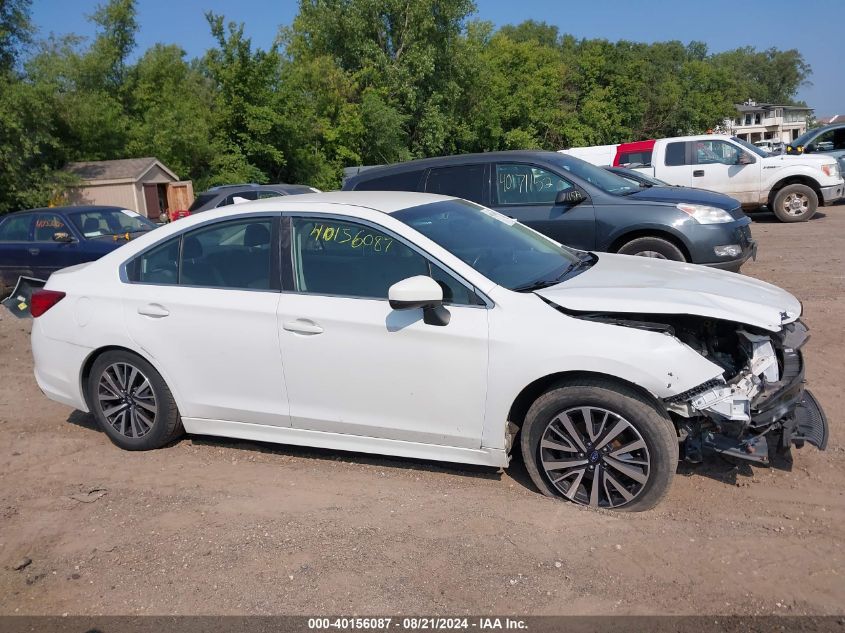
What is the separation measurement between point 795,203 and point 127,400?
14607 mm

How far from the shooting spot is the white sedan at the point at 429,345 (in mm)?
3766

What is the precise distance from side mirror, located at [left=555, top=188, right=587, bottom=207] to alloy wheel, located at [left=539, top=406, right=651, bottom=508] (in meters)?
4.83

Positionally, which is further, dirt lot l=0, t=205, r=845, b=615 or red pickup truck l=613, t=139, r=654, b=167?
red pickup truck l=613, t=139, r=654, b=167

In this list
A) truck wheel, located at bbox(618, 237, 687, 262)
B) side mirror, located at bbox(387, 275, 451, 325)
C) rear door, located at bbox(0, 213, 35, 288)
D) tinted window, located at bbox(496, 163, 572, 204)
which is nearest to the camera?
side mirror, located at bbox(387, 275, 451, 325)

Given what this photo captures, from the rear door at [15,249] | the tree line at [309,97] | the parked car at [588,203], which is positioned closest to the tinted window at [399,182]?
the parked car at [588,203]

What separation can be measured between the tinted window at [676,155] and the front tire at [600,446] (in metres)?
13.3

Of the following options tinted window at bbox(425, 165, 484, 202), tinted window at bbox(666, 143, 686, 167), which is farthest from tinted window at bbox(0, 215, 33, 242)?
tinted window at bbox(666, 143, 686, 167)

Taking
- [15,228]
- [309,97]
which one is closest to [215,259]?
[15,228]

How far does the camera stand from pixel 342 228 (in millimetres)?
4449

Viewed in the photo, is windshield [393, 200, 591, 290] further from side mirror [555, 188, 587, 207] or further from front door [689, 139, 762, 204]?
front door [689, 139, 762, 204]

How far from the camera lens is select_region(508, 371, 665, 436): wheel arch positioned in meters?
3.73

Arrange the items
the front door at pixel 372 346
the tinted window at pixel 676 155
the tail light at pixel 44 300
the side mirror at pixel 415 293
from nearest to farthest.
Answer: the side mirror at pixel 415 293 < the front door at pixel 372 346 < the tail light at pixel 44 300 < the tinted window at pixel 676 155

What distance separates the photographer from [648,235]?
8.17 m

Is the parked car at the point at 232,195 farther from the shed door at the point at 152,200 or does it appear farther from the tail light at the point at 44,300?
the shed door at the point at 152,200
